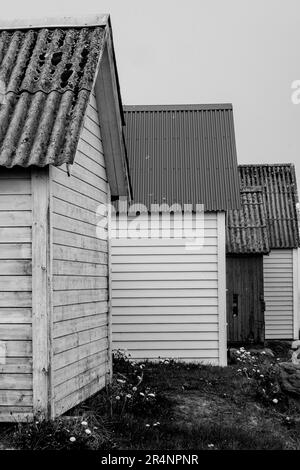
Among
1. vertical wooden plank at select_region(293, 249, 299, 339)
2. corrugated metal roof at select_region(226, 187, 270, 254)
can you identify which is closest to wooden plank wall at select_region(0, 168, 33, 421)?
corrugated metal roof at select_region(226, 187, 270, 254)

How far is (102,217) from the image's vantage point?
12.1 m

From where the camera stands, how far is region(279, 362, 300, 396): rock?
39.5 ft

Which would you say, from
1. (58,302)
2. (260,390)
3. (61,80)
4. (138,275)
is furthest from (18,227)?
(138,275)

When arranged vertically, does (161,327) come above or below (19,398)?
above

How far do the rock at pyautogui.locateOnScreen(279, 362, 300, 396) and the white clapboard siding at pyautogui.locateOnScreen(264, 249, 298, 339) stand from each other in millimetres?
14161

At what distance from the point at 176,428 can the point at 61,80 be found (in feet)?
14.9

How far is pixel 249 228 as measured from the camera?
923 inches

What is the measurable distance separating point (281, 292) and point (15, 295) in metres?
19.0

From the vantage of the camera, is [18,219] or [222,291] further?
[222,291]

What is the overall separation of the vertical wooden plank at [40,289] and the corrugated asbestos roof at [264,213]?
1414 cm

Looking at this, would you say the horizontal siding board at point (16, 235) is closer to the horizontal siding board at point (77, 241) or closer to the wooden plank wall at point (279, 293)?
the horizontal siding board at point (77, 241)

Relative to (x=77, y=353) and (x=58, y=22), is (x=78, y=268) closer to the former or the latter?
(x=77, y=353)

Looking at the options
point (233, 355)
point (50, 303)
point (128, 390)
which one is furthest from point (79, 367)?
point (233, 355)
